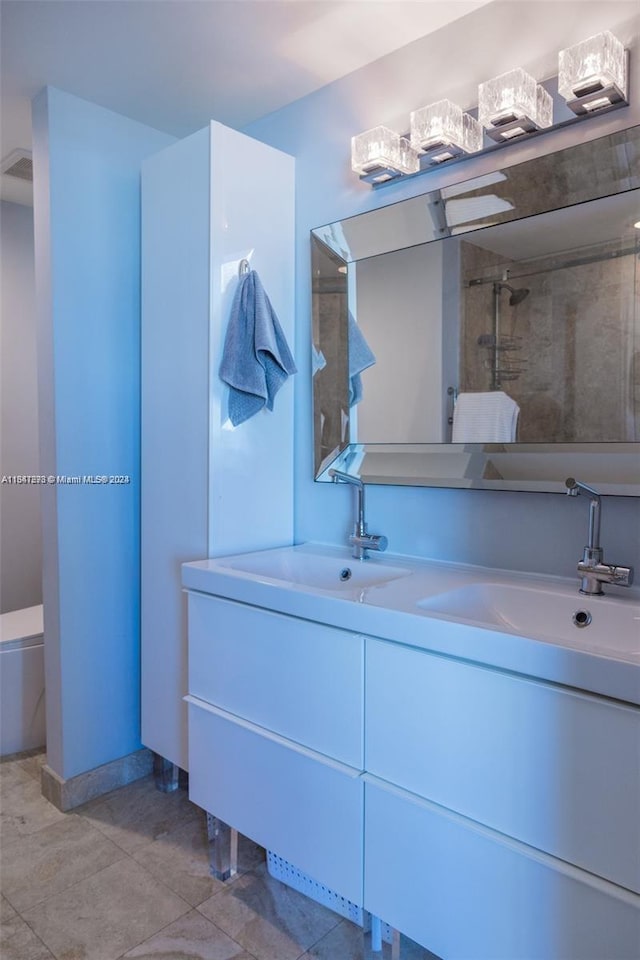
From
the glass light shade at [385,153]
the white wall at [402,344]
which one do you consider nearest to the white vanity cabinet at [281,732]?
the white wall at [402,344]

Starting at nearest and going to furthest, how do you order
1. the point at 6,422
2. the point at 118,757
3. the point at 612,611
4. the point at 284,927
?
the point at 612,611 < the point at 284,927 < the point at 118,757 < the point at 6,422

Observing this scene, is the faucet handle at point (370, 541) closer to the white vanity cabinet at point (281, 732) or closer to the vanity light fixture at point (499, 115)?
the white vanity cabinet at point (281, 732)

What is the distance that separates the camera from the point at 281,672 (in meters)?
1.51

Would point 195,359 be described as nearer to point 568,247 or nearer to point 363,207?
point 363,207

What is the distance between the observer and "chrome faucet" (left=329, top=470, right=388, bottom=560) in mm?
1854

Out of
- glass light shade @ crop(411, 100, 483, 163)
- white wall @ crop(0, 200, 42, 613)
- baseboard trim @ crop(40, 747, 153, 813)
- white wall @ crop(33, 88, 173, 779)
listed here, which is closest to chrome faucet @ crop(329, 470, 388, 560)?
white wall @ crop(33, 88, 173, 779)

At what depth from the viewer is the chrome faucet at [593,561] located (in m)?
1.37

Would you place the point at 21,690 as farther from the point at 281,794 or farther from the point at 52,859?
the point at 281,794

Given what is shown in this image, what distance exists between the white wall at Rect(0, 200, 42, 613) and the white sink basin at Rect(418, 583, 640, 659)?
2.48 m

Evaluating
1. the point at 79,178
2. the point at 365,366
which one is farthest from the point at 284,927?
the point at 79,178

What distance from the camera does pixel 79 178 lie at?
2074mm

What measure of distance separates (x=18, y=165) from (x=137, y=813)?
2522mm

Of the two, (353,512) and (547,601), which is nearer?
(547,601)

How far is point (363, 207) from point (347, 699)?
1.41m
